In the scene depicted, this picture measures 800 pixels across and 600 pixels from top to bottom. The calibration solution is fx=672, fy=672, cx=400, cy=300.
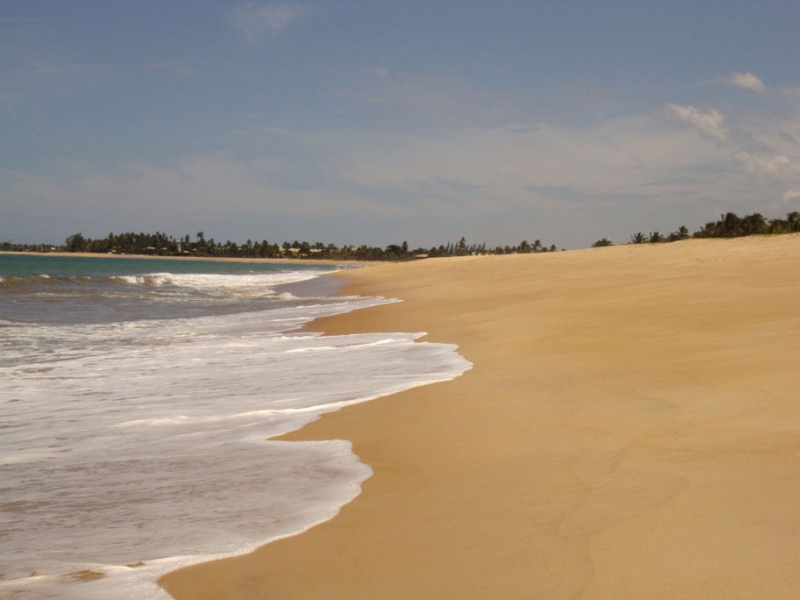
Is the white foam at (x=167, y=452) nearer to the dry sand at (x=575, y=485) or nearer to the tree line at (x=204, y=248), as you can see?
the dry sand at (x=575, y=485)

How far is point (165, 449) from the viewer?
426cm

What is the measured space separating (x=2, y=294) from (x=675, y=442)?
24.4 metres

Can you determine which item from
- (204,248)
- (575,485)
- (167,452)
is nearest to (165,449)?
(167,452)

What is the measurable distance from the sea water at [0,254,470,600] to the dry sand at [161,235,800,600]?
25 cm

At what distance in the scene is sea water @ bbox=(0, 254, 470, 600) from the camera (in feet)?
8.66

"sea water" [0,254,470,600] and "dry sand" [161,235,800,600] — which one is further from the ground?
"dry sand" [161,235,800,600]

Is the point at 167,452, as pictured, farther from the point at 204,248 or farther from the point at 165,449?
the point at 204,248

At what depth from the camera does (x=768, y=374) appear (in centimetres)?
441

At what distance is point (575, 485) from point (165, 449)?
8.59 ft

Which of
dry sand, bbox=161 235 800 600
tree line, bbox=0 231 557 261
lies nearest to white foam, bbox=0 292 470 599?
dry sand, bbox=161 235 800 600

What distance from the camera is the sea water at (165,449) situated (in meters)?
2.64

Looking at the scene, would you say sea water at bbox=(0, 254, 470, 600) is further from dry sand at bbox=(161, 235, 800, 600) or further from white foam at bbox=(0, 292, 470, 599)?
dry sand at bbox=(161, 235, 800, 600)

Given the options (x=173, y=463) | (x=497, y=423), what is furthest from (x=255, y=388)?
(x=497, y=423)

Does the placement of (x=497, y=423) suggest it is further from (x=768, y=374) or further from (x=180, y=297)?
(x=180, y=297)
